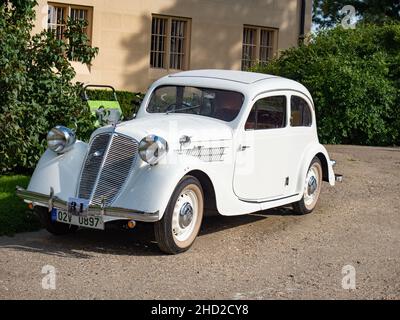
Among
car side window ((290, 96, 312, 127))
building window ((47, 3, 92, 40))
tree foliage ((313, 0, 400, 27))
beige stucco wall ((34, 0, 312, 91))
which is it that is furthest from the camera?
tree foliage ((313, 0, 400, 27))

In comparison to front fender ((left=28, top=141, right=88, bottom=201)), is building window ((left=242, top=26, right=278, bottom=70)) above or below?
above

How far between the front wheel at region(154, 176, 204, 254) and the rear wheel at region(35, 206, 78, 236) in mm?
1293

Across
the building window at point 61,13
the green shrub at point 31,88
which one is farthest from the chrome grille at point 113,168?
the building window at point 61,13

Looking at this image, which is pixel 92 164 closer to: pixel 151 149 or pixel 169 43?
pixel 151 149

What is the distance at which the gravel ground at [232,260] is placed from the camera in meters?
6.33

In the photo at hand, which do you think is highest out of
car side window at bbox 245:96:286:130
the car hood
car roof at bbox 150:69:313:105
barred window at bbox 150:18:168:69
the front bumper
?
barred window at bbox 150:18:168:69

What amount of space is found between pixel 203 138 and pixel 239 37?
15.5 m

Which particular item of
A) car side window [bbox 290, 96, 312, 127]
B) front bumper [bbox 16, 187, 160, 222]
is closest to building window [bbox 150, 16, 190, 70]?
car side window [bbox 290, 96, 312, 127]

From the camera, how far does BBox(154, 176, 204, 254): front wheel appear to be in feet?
23.8

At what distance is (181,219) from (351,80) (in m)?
9.85

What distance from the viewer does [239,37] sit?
23.0 meters

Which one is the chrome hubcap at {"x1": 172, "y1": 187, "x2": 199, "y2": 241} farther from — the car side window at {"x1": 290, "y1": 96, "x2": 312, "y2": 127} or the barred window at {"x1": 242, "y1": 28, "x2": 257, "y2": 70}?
the barred window at {"x1": 242, "y1": 28, "x2": 257, "y2": 70}
